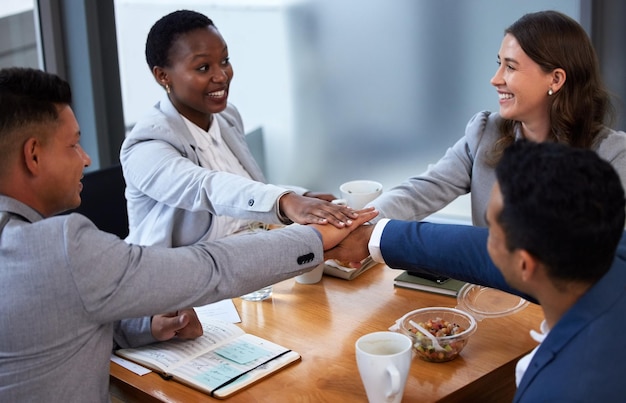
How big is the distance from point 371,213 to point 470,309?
0.43 meters

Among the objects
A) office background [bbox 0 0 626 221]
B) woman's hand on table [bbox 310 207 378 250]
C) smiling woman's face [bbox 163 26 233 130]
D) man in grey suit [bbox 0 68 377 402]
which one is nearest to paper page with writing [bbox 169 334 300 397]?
man in grey suit [bbox 0 68 377 402]

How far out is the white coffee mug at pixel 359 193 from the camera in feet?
7.84

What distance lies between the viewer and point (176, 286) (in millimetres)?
1479

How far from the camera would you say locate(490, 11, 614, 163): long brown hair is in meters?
2.25

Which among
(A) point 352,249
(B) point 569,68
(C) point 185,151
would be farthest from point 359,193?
(B) point 569,68

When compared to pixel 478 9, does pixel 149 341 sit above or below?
below

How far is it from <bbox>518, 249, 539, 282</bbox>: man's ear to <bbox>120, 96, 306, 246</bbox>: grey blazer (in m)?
1.08

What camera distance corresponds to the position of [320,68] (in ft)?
11.8

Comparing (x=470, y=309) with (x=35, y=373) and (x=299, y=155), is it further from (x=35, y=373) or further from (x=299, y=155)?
(x=299, y=155)

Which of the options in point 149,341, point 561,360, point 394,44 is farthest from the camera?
point 394,44

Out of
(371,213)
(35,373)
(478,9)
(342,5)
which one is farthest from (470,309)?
(342,5)

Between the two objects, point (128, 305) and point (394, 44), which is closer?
point (128, 305)

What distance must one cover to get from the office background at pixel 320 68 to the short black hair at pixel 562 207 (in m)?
1.84

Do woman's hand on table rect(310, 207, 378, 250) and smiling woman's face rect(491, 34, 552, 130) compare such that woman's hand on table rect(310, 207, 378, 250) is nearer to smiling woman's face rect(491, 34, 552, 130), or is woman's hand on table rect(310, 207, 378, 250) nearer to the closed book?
the closed book
